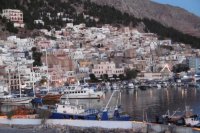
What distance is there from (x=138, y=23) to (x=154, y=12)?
4613 cm

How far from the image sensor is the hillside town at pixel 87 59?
6278 centimetres

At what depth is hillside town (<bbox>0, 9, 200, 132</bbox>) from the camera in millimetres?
62781

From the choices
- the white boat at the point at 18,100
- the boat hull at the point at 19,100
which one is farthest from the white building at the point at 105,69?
the boat hull at the point at 19,100

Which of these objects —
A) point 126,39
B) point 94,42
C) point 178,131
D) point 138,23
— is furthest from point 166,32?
point 178,131

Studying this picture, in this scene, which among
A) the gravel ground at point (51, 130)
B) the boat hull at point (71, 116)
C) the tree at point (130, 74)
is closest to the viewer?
the gravel ground at point (51, 130)

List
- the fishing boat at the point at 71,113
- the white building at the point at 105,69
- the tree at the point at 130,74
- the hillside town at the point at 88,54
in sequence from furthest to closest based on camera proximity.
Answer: the tree at the point at 130,74
the white building at the point at 105,69
the hillside town at the point at 88,54
the fishing boat at the point at 71,113

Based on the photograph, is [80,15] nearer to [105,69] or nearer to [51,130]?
[105,69]

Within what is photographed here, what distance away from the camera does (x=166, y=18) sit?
17312 centimetres

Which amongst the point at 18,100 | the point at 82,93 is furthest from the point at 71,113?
the point at 82,93

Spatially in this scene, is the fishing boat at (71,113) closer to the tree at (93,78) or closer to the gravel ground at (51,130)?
the gravel ground at (51,130)

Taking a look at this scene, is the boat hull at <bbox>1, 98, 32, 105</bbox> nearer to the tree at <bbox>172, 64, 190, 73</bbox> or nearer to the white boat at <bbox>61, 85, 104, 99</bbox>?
the white boat at <bbox>61, 85, 104, 99</bbox>

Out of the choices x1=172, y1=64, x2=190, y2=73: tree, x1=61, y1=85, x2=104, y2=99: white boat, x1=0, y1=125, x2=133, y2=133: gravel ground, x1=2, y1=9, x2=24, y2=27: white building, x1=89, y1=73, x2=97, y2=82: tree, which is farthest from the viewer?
x1=172, y1=64, x2=190, y2=73: tree

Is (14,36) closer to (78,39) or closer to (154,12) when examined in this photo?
(78,39)

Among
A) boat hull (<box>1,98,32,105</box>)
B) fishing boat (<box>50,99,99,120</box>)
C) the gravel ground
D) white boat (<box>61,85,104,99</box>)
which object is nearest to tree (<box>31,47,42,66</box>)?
white boat (<box>61,85,104,99</box>)
